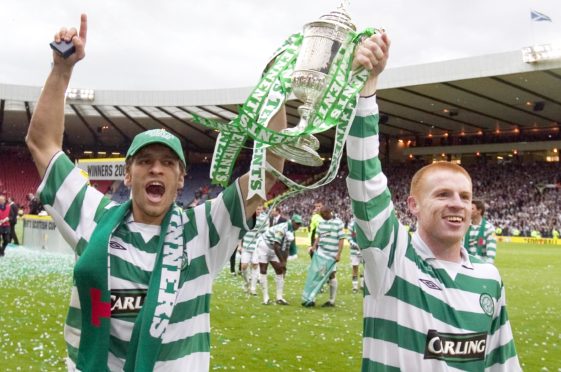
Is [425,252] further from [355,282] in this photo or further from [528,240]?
[528,240]

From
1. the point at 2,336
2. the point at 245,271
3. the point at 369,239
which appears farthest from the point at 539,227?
the point at 369,239

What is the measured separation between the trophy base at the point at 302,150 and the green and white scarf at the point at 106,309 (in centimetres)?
58

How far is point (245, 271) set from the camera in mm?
11008

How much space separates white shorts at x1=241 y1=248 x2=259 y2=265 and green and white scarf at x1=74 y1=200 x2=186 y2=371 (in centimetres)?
853

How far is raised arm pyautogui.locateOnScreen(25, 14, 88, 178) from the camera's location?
7.25 ft

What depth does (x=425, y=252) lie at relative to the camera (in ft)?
7.29

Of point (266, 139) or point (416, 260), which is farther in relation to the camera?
point (416, 260)

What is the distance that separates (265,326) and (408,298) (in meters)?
5.69

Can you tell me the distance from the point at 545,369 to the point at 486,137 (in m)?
39.5

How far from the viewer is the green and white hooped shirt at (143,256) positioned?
202cm

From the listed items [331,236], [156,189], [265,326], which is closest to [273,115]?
[156,189]

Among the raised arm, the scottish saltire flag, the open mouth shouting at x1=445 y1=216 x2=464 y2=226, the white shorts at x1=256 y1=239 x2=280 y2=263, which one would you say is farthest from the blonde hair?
the scottish saltire flag

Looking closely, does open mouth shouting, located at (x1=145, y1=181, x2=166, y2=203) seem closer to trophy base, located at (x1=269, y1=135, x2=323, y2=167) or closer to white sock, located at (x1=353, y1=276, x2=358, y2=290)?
trophy base, located at (x1=269, y1=135, x2=323, y2=167)

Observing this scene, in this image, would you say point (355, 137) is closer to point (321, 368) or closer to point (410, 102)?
point (321, 368)
